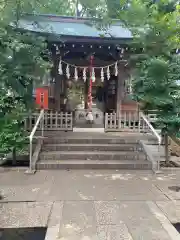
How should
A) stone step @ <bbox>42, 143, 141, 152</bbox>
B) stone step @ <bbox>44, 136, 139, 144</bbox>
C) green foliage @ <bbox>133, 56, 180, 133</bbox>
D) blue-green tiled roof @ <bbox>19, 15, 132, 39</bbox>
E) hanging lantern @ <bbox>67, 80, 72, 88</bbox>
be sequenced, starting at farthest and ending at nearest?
hanging lantern @ <bbox>67, 80, 72, 88</bbox>, blue-green tiled roof @ <bbox>19, 15, 132, 39</bbox>, stone step @ <bbox>44, 136, 139, 144</bbox>, stone step @ <bbox>42, 143, 141, 152</bbox>, green foliage @ <bbox>133, 56, 180, 133</bbox>

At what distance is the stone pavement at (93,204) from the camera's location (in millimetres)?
3406

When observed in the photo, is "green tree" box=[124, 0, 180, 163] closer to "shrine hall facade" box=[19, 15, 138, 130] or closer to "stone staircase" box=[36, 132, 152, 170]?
"stone staircase" box=[36, 132, 152, 170]

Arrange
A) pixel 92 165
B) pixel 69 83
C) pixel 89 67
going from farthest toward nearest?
1. pixel 69 83
2. pixel 89 67
3. pixel 92 165

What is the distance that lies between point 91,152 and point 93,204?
118 inches

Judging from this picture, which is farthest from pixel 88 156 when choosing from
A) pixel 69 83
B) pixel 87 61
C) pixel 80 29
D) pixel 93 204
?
pixel 80 29

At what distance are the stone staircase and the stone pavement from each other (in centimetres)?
34

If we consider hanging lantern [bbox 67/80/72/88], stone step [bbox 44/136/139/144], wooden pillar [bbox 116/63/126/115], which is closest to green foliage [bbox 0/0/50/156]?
stone step [bbox 44/136/139/144]

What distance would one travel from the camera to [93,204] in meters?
4.30

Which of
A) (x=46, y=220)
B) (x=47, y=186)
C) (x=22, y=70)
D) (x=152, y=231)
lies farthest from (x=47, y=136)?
(x=22, y=70)

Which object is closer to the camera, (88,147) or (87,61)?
(88,147)

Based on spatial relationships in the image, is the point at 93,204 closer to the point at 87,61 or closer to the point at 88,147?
the point at 88,147

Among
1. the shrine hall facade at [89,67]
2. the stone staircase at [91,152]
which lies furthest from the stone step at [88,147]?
the shrine hall facade at [89,67]

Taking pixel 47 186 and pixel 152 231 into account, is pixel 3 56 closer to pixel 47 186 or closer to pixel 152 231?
pixel 152 231

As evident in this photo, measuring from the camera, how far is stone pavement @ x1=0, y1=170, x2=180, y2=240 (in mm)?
3406
